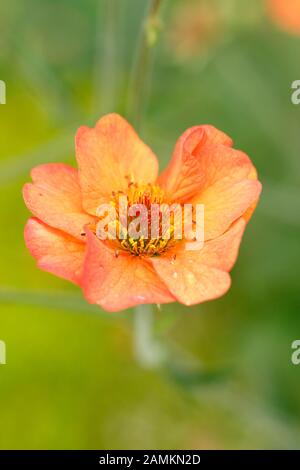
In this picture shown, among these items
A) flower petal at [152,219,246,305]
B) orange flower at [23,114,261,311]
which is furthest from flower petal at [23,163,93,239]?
flower petal at [152,219,246,305]

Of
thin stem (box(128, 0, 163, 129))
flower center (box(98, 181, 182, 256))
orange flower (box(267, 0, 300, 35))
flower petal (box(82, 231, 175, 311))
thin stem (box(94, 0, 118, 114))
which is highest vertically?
orange flower (box(267, 0, 300, 35))

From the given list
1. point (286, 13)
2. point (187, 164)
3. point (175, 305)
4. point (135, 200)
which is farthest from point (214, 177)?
point (286, 13)

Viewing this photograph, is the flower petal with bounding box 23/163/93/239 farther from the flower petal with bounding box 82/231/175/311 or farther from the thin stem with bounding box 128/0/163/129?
the thin stem with bounding box 128/0/163/129

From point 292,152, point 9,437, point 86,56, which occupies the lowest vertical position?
point 9,437
